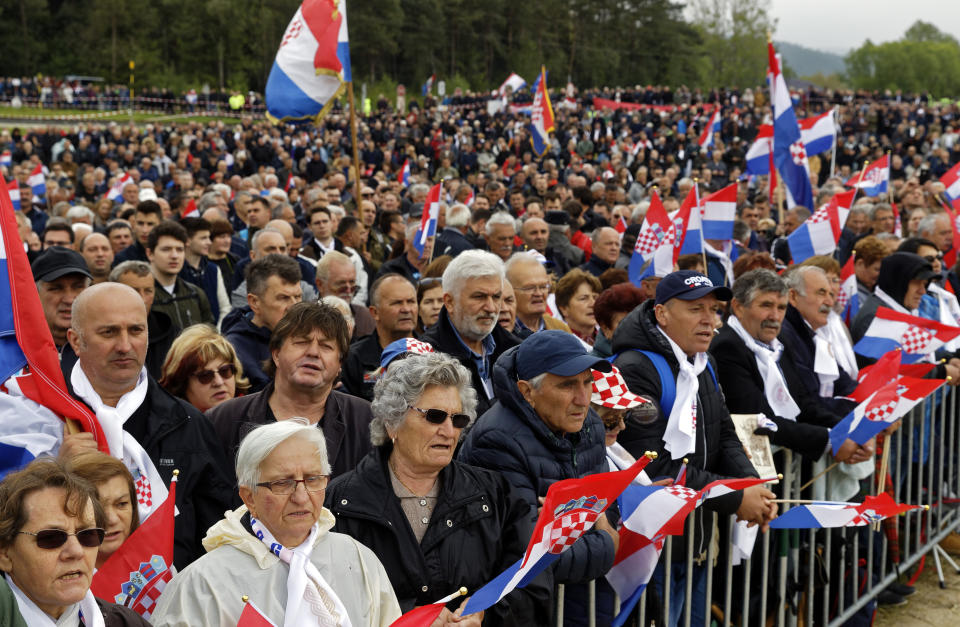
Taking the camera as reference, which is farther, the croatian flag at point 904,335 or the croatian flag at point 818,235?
the croatian flag at point 818,235

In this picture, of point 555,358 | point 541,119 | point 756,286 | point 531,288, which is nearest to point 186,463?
point 555,358

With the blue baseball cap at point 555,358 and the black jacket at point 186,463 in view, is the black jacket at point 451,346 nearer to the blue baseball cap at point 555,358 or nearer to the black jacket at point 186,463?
the blue baseball cap at point 555,358

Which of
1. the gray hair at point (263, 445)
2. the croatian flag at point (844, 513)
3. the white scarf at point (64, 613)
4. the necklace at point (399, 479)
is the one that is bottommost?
the croatian flag at point (844, 513)

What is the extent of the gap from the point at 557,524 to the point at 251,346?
271 centimetres

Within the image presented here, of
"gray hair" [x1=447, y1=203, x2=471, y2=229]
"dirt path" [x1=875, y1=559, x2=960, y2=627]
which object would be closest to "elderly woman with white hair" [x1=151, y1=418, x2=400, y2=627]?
"dirt path" [x1=875, y1=559, x2=960, y2=627]

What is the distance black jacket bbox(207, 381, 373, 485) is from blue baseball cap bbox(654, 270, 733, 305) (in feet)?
4.51

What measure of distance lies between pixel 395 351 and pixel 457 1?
72678mm

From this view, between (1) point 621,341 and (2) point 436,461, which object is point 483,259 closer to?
(1) point 621,341

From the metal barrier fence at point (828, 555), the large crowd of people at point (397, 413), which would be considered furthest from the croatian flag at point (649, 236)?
the metal barrier fence at point (828, 555)

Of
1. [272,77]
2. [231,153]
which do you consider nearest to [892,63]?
[231,153]

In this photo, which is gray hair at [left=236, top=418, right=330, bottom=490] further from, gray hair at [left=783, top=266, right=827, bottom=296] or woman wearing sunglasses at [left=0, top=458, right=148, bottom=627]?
gray hair at [left=783, top=266, right=827, bottom=296]

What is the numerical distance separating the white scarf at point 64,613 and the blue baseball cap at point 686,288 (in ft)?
8.70

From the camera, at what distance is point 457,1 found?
7400 cm

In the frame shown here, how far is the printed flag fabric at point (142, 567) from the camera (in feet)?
10.8
